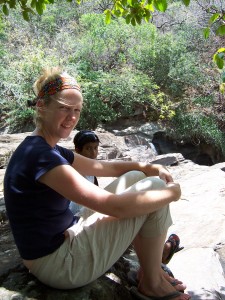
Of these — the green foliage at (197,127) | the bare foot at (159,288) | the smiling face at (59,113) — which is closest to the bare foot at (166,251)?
the bare foot at (159,288)

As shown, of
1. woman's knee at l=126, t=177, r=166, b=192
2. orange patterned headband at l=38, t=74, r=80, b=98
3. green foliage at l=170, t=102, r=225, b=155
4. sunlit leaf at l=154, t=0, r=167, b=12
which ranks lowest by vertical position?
green foliage at l=170, t=102, r=225, b=155

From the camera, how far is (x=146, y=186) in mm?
1821

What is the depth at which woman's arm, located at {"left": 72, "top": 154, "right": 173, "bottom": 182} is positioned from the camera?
2346 mm

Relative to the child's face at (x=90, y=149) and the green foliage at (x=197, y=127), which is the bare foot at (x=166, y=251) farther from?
the green foliage at (x=197, y=127)

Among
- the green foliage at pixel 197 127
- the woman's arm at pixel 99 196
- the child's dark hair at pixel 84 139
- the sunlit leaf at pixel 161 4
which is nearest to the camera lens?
the woman's arm at pixel 99 196

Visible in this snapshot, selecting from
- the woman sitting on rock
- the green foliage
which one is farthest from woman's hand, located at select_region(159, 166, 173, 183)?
the green foliage

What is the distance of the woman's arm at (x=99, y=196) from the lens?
159 cm

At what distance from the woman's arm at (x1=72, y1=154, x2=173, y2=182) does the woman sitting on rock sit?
1.59ft

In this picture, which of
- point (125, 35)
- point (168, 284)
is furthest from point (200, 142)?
point (168, 284)

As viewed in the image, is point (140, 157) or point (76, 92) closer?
point (76, 92)

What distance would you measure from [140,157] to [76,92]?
8981mm

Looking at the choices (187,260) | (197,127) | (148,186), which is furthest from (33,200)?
(197,127)

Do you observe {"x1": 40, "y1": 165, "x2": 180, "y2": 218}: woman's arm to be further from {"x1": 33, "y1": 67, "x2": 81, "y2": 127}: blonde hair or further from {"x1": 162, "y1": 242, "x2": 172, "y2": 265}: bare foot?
{"x1": 162, "y1": 242, "x2": 172, "y2": 265}: bare foot

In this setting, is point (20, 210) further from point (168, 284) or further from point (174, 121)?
point (174, 121)
